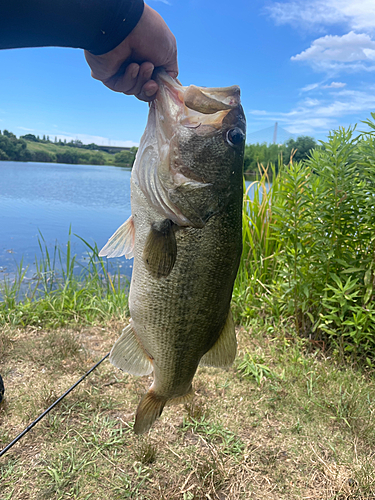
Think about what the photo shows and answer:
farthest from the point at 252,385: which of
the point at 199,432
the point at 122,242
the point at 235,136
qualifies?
the point at 235,136

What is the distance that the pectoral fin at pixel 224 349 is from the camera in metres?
1.75

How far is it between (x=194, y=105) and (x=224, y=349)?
1159mm

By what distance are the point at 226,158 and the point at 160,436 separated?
2.23 meters

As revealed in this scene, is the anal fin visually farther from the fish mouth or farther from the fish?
the fish mouth

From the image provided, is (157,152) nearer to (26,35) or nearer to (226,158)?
(226,158)

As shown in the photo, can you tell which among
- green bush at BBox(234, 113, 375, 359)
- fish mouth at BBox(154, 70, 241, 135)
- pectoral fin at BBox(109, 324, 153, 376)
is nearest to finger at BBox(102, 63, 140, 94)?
fish mouth at BBox(154, 70, 241, 135)

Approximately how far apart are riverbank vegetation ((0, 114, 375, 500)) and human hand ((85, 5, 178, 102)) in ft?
7.60

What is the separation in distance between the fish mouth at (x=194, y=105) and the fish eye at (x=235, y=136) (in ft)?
0.18

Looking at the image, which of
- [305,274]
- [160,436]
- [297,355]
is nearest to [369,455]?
[297,355]

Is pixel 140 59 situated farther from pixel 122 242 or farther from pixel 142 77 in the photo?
pixel 122 242

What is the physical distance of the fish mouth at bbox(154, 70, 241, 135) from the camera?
1437 mm

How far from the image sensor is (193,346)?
1.67 meters

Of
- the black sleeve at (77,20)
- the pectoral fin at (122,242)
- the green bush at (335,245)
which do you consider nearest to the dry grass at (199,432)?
the green bush at (335,245)

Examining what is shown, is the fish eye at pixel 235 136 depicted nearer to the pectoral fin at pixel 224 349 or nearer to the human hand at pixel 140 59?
the human hand at pixel 140 59
